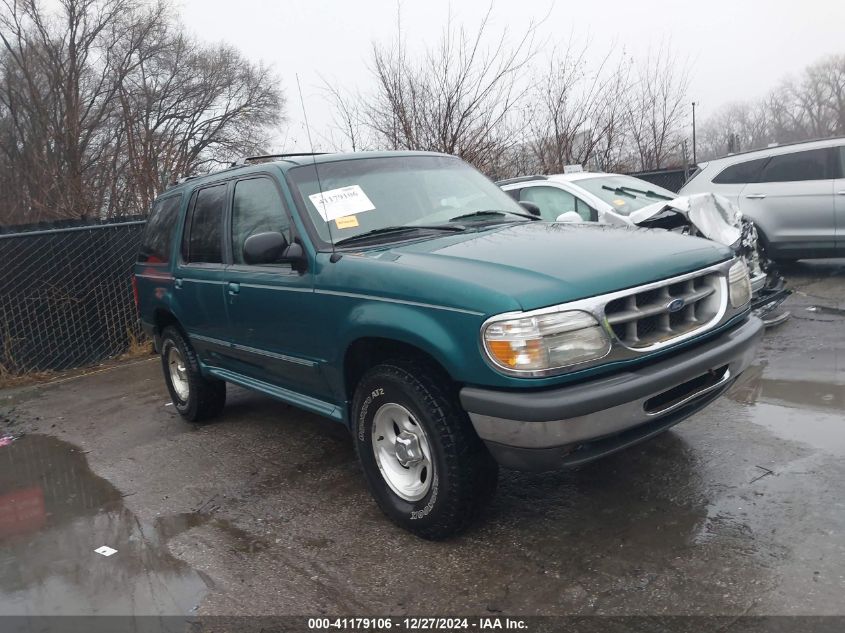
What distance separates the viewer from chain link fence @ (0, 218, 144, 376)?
27.1 ft

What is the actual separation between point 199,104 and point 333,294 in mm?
29344

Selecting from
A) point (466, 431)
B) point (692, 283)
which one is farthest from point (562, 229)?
point (466, 431)

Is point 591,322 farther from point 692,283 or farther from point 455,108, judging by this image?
point 455,108

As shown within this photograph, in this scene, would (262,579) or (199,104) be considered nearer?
(262,579)

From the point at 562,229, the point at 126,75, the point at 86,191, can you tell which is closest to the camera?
the point at 562,229

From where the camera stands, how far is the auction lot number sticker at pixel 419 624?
9.14 ft

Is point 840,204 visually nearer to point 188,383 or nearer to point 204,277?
point 204,277

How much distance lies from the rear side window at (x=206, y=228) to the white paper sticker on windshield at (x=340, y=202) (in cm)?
109

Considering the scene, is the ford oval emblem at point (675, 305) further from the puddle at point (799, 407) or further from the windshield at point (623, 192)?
the windshield at point (623, 192)

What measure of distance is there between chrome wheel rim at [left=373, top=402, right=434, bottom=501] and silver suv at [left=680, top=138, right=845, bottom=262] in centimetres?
690

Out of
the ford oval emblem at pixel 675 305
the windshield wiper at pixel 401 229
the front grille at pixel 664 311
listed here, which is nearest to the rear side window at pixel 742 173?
the front grille at pixel 664 311

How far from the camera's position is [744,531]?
127 inches

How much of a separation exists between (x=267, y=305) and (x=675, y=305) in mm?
2321

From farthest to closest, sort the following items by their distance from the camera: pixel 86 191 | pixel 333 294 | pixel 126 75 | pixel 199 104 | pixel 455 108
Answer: pixel 199 104 → pixel 126 75 → pixel 86 191 → pixel 455 108 → pixel 333 294
